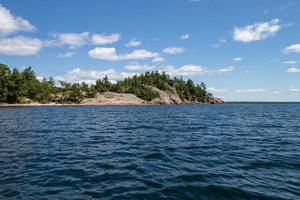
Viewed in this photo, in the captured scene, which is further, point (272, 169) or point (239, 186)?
point (272, 169)

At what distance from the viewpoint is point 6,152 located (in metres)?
21.5

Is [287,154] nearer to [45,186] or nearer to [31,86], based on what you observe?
[45,186]

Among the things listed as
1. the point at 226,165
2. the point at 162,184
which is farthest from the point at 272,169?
the point at 162,184

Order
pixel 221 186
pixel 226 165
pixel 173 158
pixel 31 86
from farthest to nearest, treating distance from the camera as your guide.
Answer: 1. pixel 31 86
2. pixel 173 158
3. pixel 226 165
4. pixel 221 186

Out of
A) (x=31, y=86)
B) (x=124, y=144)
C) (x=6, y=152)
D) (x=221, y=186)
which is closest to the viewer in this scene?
(x=221, y=186)

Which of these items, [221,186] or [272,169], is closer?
[221,186]

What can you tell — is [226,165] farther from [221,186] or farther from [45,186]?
[45,186]

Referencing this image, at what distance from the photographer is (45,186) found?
13.5 meters

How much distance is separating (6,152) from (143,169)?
Result: 36.3 feet

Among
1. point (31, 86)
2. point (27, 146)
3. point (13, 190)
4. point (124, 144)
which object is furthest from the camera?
point (31, 86)

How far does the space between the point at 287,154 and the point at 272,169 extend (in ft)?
18.2

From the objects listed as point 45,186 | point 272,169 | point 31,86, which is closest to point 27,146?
point 45,186

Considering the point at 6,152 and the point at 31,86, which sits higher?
the point at 31,86

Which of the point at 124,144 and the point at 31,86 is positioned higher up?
the point at 31,86
